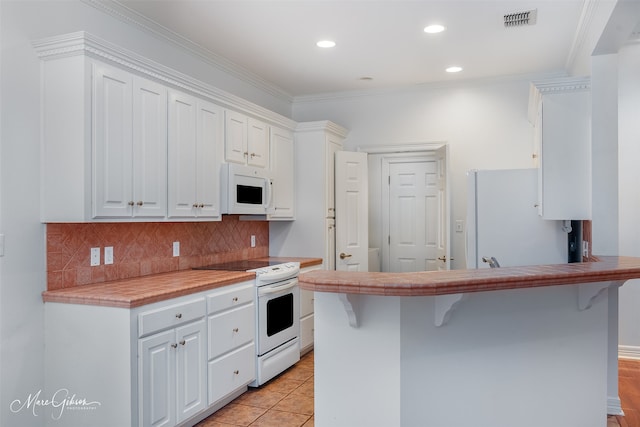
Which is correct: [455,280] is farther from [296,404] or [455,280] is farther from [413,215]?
[413,215]

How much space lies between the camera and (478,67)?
447 centimetres

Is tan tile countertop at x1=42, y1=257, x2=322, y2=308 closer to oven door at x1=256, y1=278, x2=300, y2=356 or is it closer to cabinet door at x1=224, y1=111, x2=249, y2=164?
oven door at x1=256, y1=278, x2=300, y2=356

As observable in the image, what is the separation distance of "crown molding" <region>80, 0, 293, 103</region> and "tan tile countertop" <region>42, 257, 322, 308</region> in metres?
1.77

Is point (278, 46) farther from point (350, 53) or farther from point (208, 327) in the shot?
point (208, 327)

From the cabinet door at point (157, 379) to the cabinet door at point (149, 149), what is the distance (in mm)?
806

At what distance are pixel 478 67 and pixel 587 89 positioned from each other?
5.14ft

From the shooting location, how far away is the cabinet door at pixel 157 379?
2500 millimetres

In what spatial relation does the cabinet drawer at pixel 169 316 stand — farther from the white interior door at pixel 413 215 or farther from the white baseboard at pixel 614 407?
the white interior door at pixel 413 215

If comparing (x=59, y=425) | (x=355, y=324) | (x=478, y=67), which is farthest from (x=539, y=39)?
(x=59, y=425)

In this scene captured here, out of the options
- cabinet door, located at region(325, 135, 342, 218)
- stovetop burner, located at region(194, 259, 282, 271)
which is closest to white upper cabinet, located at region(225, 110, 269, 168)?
cabinet door, located at region(325, 135, 342, 218)

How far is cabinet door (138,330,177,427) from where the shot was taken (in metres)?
2.50

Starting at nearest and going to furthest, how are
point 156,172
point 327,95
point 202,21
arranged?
point 156,172 → point 202,21 → point 327,95

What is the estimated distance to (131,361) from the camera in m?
2.43

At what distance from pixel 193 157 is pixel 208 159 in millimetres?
188
